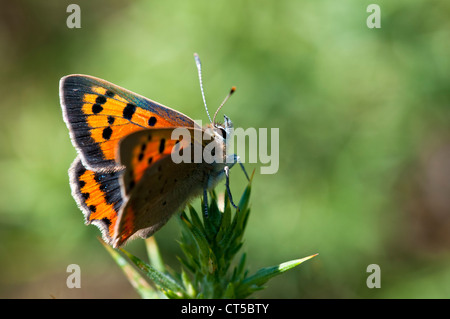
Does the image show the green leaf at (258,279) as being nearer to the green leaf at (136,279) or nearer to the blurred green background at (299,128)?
the green leaf at (136,279)

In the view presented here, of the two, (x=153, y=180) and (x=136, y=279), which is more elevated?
(x=153, y=180)

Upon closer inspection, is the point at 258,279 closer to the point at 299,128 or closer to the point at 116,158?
the point at 116,158

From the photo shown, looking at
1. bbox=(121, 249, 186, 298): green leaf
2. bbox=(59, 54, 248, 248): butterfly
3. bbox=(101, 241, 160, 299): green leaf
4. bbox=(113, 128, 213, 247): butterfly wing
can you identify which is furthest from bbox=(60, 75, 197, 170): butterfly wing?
bbox=(121, 249, 186, 298): green leaf

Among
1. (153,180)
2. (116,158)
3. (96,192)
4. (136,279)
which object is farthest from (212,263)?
(96,192)

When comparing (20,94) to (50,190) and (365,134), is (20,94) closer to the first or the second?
(50,190)

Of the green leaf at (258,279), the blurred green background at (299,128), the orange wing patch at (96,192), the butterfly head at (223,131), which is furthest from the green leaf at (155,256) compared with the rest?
the blurred green background at (299,128)

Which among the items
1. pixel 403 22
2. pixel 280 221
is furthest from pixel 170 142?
pixel 403 22

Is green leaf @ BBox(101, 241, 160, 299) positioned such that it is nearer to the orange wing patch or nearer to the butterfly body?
the butterfly body
